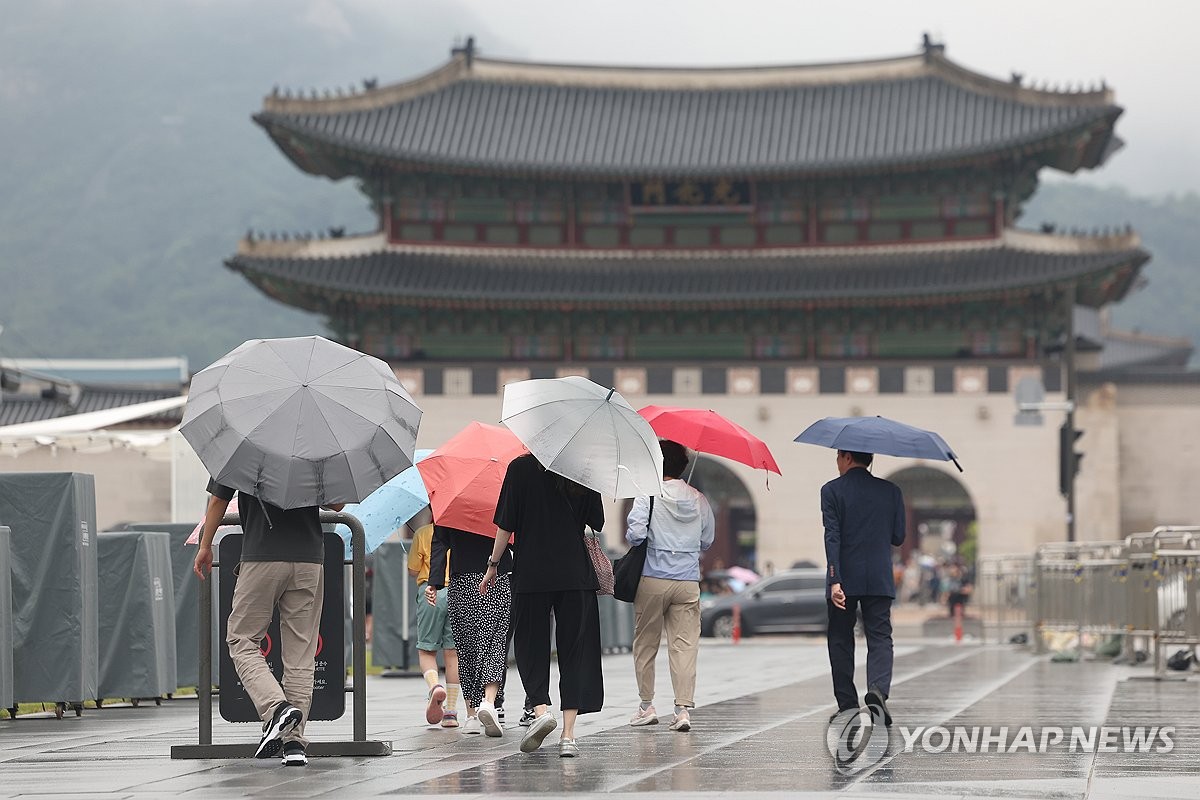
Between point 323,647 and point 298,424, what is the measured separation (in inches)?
61.5

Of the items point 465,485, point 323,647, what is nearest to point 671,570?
point 465,485

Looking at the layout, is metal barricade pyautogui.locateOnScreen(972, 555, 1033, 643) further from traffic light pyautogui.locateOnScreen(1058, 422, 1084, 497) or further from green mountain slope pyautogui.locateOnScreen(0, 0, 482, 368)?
green mountain slope pyautogui.locateOnScreen(0, 0, 482, 368)

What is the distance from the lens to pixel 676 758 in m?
9.42

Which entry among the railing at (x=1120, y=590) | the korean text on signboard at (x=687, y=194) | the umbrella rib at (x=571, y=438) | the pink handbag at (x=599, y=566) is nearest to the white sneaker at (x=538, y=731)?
the pink handbag at (x=599, y=566)

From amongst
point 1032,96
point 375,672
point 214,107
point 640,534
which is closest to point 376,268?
point 1032,96

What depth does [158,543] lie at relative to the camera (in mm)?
14492

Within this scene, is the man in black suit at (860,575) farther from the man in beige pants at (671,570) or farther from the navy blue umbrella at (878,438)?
the man in beige pants at (671,570)

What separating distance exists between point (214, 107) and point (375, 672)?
145081mm

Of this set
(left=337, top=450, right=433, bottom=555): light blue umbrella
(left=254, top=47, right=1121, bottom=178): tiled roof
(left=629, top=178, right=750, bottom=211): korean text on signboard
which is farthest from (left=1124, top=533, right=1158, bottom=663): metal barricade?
(left=629, top=178, right=750, bottom=211): korean text on signboard

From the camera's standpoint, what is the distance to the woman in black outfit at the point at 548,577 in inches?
384

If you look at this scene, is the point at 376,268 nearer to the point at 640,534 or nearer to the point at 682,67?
the point at 682,67

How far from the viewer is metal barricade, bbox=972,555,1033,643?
1070 inches

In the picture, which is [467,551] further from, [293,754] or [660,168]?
[660,168]

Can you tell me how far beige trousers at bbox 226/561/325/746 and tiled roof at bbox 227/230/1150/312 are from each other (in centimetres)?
3239
